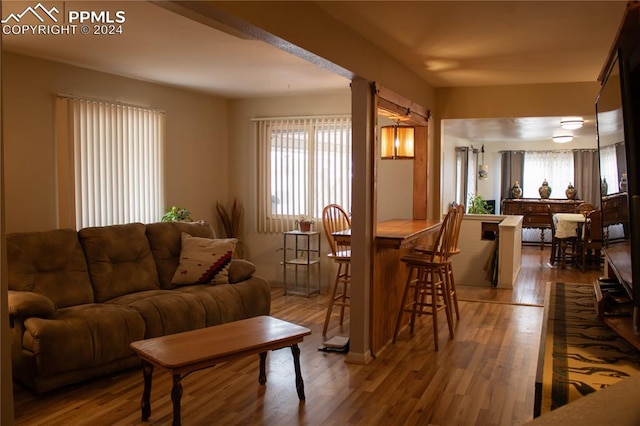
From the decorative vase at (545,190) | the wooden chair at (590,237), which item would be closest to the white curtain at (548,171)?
the decorative vase at (545,190)

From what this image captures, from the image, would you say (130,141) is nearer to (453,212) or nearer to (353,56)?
(353,56)

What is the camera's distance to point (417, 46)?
4.18 metres

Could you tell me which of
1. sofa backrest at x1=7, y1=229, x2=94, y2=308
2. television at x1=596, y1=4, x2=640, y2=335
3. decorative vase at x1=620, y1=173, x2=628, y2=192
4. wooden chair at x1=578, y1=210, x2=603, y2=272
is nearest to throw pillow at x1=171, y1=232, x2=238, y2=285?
sofa backrest at x1=7, y1=229, x2=94, y2=308

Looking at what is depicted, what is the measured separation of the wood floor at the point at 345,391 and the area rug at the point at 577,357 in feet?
3.00

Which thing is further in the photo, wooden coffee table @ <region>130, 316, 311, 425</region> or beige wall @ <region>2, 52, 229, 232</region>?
beige wall @ <region>2, 52, 229, 232</region>

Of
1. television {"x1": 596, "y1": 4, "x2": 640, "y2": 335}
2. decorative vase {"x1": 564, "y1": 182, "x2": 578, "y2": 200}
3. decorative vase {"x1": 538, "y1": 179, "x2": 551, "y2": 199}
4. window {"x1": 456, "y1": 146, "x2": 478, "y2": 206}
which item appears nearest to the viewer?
television {"x1": 596, "y1": 4, "x2": 640, "y2": 335}

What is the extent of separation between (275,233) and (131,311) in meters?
3.24

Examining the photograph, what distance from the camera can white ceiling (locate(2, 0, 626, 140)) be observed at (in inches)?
130

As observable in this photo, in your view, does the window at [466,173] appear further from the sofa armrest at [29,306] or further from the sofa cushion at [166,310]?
the sofa armrest at [29,306]

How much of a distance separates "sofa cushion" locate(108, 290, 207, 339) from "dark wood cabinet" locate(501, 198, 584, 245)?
8.84m

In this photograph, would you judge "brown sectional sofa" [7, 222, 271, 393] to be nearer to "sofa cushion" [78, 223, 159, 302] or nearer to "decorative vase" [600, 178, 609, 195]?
"sofa cushion" [78, 223, 159, 302]

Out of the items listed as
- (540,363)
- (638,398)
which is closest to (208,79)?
(540,363)

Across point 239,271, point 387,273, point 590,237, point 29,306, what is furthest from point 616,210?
point 590,237

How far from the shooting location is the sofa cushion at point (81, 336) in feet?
11.2
